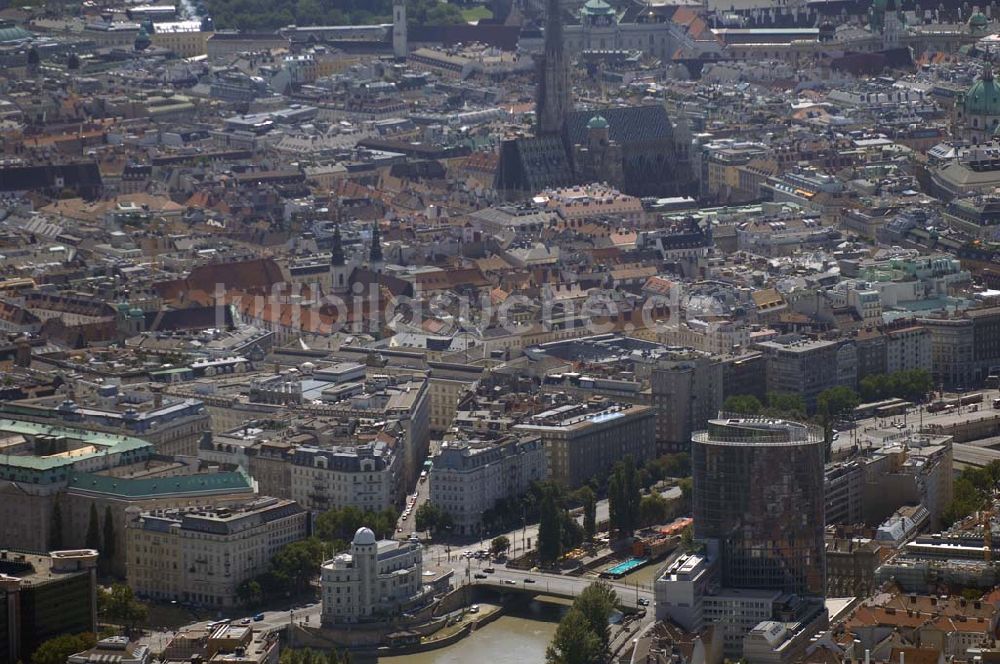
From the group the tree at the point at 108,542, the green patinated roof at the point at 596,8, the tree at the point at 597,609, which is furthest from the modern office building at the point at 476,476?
the green patinated roof at the point at 596,8

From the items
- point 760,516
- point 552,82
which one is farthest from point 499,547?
point 552,82

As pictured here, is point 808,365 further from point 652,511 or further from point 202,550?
point 202,550

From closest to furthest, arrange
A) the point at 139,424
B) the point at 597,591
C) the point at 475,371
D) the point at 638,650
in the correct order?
1. the point at 638,650
2. the point at 597,591
3. the point at 139,424
4. the point at 475,371

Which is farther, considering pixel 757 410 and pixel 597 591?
pixel 757 410

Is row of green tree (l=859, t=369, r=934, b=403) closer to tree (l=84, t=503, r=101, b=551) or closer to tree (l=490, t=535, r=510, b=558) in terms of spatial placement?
tree (l=490, t=535, r=510, b=558)

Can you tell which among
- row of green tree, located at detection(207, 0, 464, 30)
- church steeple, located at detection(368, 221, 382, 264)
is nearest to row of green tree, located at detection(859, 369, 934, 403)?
church steeple, located at detection(368, 221, 382, 264)

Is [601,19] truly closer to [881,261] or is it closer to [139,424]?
[881,261]

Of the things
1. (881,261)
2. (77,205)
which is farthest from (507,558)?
(77,205)

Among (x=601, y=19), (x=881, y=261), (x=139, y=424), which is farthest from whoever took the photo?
(x=601, y=19)
